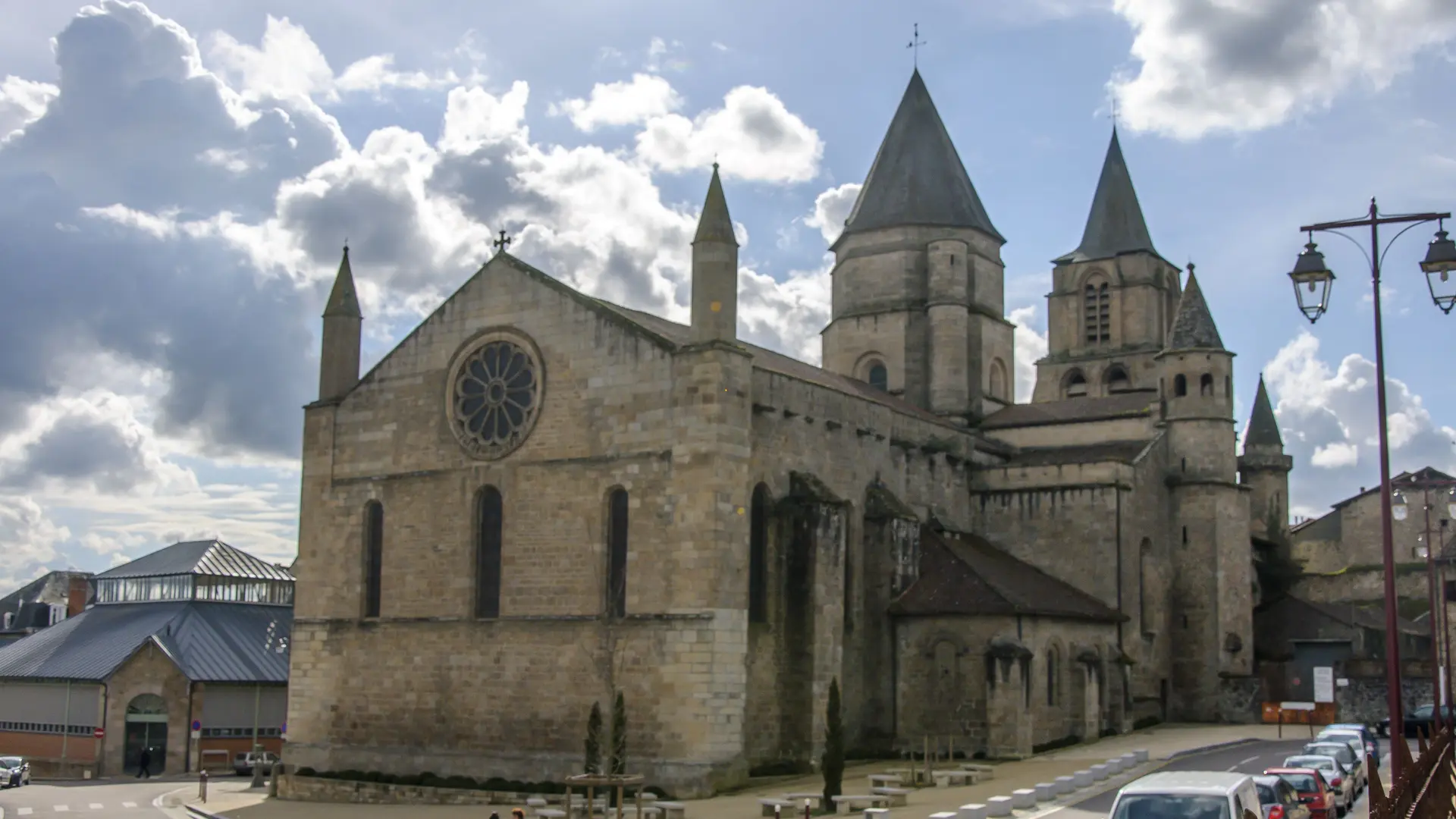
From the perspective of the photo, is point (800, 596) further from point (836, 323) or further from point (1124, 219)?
point (1124, 219)

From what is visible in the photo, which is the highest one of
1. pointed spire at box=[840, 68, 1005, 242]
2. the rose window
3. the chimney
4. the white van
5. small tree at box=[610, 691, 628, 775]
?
pointed spire at box=[840, 68, 1005, 242]

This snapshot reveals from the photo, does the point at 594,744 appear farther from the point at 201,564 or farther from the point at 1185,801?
the point at 201,564

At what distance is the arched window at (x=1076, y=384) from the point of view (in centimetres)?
6838

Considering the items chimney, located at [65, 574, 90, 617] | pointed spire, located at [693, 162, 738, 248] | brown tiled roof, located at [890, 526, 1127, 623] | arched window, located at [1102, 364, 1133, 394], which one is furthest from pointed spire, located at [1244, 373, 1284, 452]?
chimney, located at [65, 574, 90, 617]

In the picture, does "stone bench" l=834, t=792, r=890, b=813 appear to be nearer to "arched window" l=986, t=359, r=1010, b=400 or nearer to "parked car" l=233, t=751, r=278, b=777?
"arched window" l=986, t=359, r=1010, b=400

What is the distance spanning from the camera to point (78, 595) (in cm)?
7650

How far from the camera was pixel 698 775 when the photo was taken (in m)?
35.7

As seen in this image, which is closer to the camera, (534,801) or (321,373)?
(534,801)

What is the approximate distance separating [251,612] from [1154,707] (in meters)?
37.9

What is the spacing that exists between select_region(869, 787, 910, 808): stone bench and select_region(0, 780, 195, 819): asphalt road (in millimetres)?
18672

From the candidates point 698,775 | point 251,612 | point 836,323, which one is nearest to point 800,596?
point 698,775

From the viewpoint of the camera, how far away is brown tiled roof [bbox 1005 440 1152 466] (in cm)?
5103

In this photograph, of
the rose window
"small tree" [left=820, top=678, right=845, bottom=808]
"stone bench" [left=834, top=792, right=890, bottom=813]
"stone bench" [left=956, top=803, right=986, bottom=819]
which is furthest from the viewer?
the rose window

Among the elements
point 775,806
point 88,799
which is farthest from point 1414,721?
point 88,799
